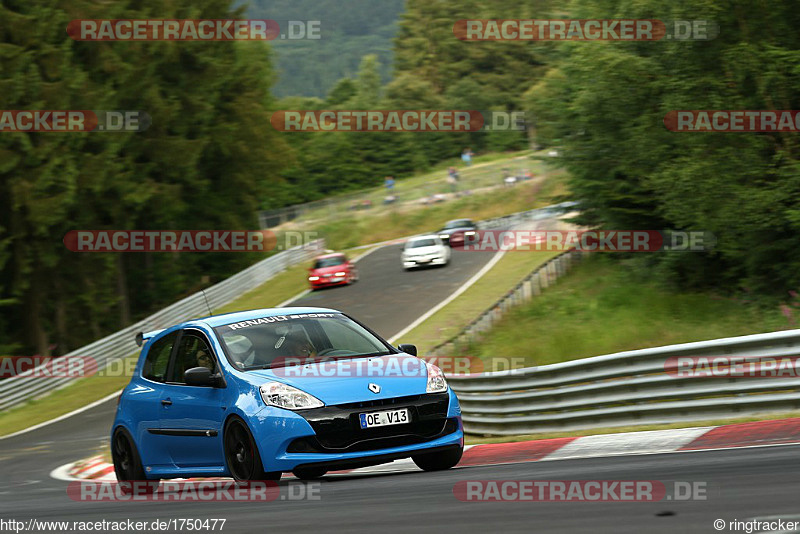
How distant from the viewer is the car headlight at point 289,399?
8570mm

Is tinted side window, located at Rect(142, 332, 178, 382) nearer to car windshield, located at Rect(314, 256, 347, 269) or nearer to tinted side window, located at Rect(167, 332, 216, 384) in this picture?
tinted side window, located at Rect(167, 332, 216, 384)

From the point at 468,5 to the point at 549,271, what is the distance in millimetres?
130668

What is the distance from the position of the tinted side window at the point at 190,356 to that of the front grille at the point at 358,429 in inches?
56.1

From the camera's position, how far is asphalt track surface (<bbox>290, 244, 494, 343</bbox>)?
36188mm

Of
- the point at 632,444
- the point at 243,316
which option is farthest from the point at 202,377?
the point at 632,444

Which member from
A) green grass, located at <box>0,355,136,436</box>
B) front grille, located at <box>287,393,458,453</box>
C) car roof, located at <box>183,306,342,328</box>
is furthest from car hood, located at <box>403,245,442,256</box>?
front grille, located at <box>287,393,458,453</box>

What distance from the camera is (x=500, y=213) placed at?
7350cm

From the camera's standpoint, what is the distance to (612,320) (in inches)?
1103

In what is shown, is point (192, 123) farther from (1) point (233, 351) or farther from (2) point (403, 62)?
(2) point (403, 62)

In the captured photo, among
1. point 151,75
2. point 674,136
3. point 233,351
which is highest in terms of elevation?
point 151,75

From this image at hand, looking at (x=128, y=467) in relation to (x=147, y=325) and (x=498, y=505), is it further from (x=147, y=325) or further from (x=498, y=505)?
(x=147, y=325)

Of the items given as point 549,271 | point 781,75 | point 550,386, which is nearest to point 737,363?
point 550,386

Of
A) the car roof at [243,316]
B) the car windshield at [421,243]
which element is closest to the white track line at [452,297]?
the car windshield at [421,243]

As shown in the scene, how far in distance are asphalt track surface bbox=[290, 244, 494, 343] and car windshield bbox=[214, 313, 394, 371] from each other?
2090cm
